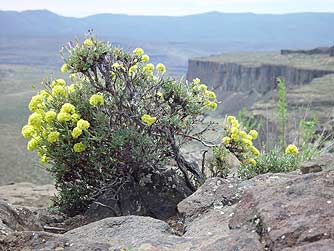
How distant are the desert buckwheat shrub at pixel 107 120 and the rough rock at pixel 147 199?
0.10 meters

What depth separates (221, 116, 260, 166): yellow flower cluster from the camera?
6.20 metres

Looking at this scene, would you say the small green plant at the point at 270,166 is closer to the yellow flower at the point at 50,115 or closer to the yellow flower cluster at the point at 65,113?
the yellow flower cluster at the point at 65,113

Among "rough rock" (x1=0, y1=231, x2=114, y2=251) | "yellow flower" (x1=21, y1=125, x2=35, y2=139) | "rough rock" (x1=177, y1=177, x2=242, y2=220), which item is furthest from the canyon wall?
"rough rock" (x1=0, y1=231, x2=114, y2=251)

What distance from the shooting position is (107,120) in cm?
571

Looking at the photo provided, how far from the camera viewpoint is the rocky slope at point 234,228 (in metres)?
3.31

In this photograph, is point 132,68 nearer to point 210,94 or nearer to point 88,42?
point 88,42

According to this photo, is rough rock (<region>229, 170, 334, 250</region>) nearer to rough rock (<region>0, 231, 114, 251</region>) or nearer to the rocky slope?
the rocky slope

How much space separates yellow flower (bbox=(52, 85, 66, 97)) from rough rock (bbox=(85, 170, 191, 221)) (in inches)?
43.0

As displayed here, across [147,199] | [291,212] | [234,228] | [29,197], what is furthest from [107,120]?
[29,197]

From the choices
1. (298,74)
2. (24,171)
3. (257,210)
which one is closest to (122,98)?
(257,210)

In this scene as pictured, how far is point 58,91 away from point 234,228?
262 centimetres

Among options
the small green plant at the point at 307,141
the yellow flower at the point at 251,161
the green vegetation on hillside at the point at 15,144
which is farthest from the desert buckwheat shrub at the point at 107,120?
the green vegetation on hillside at the point at 15,144

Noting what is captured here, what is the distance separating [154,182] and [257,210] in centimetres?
249

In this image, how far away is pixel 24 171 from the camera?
33.6m
